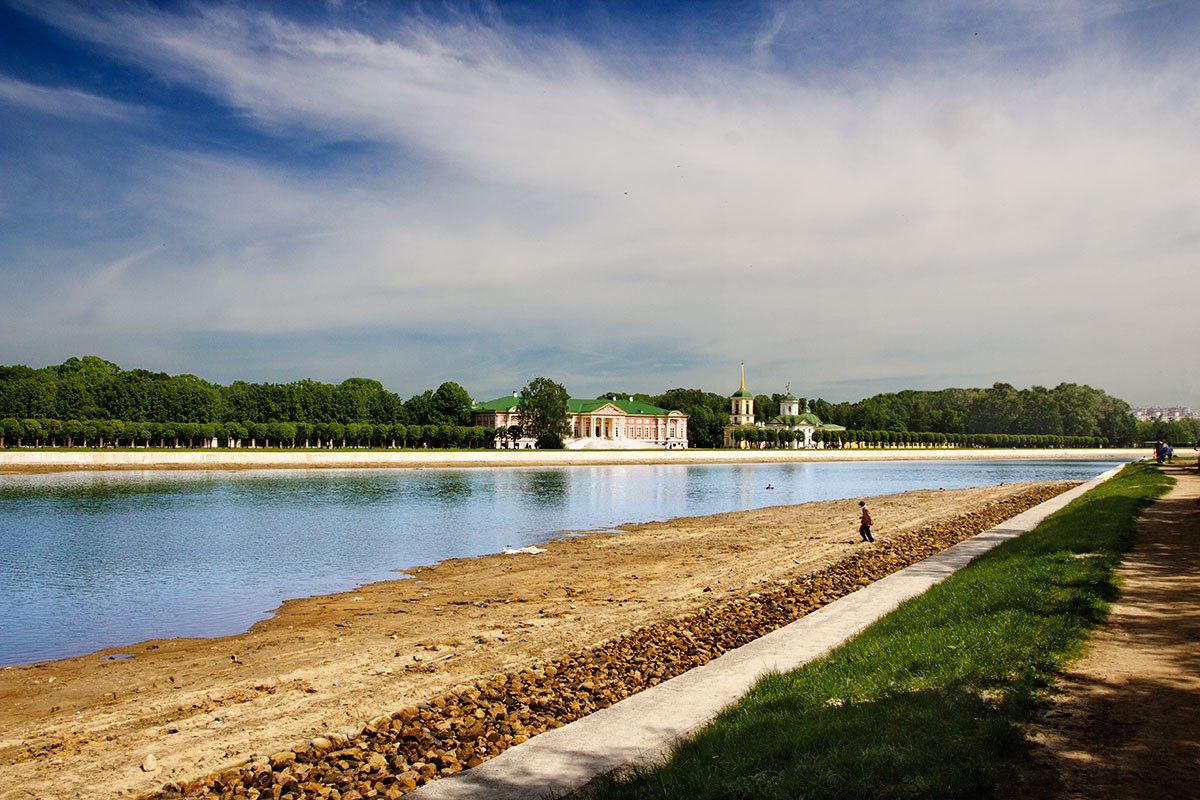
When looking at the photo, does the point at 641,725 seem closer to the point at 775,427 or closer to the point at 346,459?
the point at 346,459

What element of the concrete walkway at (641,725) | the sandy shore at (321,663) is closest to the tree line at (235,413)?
the sandy shore at (321,663)

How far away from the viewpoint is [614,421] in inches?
5517

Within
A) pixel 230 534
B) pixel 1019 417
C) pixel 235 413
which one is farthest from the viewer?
pixel 1019 417

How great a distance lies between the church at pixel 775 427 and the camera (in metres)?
154

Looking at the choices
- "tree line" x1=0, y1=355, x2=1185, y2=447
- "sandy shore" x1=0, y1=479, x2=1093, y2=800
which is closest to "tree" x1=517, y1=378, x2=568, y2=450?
"tree line" x1=0, y1=355, x2=1185, y2=447

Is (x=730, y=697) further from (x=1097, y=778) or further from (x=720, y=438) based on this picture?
(x=720, y=438)

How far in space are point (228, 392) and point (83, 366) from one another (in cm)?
2917

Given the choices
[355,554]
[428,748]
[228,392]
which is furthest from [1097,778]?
[228,392]

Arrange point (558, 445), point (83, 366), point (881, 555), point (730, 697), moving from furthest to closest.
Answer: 1. point (83, 366)
2. point (558, 445)
3. point (881, 555)
4. point (730, 697)

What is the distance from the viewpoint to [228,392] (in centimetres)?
11469

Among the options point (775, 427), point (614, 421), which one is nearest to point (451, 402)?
point (614, 421)

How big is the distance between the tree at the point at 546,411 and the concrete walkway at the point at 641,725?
9748 centimetres

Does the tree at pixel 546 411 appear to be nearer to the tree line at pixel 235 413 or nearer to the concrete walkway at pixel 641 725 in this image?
the tree line at pixel 235 413

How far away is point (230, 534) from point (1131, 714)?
2759 centimetres
